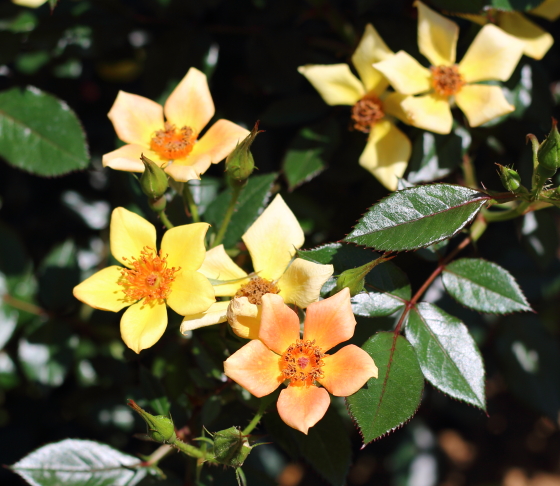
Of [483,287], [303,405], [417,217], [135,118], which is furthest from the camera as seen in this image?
[135,118]

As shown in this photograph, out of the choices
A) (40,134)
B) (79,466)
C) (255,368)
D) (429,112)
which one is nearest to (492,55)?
(429,112)

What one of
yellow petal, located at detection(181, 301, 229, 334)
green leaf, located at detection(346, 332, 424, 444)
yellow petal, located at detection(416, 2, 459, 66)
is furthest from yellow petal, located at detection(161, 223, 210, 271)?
yellow petal, located at detection(416, 2, 459, 66)

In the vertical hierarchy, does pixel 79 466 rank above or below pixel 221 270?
below

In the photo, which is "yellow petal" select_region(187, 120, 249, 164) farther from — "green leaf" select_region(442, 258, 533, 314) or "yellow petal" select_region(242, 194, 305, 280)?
"green leaf" select_region(442, 258, 533, 314)

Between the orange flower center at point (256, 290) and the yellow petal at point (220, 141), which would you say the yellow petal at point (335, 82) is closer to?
the yellow petal at point (220, 141)

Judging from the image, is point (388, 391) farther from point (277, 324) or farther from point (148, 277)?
point (148, 277)

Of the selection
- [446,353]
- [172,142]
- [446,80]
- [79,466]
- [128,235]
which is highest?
[446,80]
